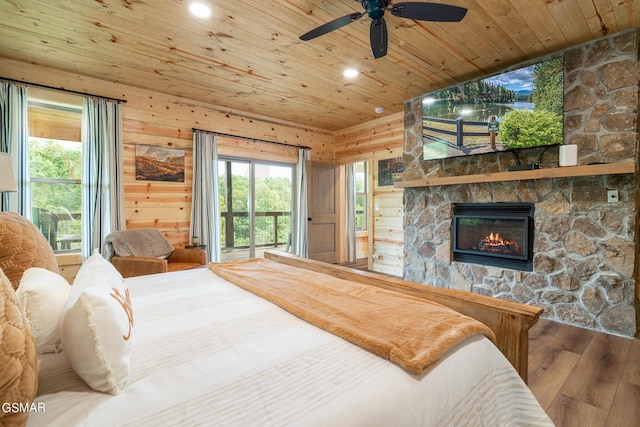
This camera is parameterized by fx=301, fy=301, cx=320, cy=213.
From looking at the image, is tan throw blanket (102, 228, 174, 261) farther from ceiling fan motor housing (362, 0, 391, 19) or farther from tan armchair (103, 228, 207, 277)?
ceiling fan motor housing (362, 0, 391, 19)

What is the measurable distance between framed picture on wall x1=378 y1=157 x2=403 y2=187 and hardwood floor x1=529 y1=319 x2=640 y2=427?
3.04 meters

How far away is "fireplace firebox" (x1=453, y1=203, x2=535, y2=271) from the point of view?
126 inches

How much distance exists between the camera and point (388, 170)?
17.2 feet

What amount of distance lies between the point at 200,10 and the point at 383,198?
380cm

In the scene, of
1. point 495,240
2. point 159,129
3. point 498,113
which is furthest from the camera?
point 159,129

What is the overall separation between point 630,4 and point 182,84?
4.30m

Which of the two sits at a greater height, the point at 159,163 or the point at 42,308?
the point at 159,163

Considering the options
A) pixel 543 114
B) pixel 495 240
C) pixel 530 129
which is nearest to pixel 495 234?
pixel 495 240

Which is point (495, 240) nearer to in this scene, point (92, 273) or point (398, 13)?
point (398, 13)

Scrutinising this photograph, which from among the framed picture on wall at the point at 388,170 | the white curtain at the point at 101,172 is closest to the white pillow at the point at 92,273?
the white curtain at the point at 101,172

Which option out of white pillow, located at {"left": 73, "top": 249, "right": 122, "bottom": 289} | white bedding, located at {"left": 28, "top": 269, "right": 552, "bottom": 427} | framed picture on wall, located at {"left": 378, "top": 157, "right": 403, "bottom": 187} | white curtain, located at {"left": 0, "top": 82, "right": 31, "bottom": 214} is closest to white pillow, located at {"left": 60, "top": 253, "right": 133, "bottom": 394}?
white bedding, located at {"left": 28, "top": 269, "right": 552, "bottom": 427}

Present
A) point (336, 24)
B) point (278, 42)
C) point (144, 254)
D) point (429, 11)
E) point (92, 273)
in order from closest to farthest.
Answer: point (92, 273), point (429, 11), point (336, 24), point (278, 42), point (144, 254)

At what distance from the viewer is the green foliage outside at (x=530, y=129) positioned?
9.50 ft

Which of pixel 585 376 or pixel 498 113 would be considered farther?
pixel 498 113
